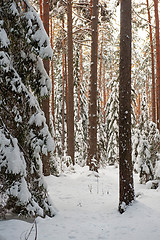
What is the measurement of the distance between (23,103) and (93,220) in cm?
326

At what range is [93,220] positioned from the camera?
18.5 feet

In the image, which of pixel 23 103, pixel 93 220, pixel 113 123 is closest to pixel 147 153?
pixel 93 220

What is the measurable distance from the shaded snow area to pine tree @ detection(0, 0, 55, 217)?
0.44m

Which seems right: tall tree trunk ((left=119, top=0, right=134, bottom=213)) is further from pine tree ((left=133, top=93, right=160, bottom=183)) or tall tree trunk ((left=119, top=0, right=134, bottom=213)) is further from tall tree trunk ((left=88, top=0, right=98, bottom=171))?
tall tree trunk ((left=88, top=0, right=98, bottom=171))

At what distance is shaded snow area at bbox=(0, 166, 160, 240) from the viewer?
4.55 meters

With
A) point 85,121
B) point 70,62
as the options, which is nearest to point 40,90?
point 70,62

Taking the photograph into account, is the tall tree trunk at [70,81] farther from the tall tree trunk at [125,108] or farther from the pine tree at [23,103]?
the pine tree at [23,103]

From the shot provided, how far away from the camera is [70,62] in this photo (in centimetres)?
1219

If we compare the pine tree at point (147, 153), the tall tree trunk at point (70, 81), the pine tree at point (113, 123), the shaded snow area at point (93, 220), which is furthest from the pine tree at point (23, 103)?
the pine tree at point (113, 123)

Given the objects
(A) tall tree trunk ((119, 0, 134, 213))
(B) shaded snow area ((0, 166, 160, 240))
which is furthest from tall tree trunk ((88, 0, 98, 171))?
(A) tall tree trunk ((119, 0, 134, 213))

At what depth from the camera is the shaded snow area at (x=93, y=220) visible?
455cm

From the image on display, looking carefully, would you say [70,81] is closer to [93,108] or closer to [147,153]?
[93,108]

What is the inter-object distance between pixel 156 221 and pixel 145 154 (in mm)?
4464

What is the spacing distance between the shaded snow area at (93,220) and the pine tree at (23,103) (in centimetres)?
44
